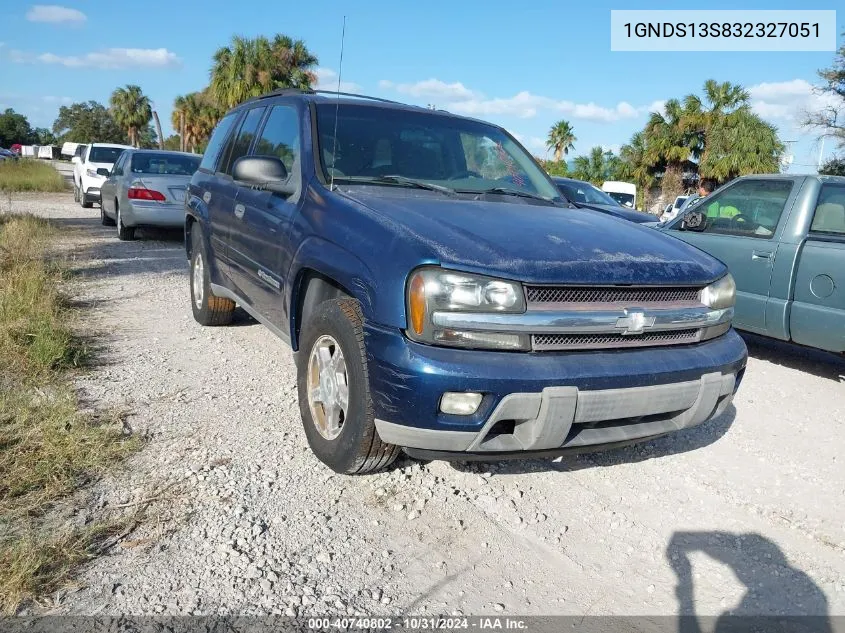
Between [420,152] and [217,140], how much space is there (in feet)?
8.00

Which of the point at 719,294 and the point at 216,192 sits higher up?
the point at 216,192

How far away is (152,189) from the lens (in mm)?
10672

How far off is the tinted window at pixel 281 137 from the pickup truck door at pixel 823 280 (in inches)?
167

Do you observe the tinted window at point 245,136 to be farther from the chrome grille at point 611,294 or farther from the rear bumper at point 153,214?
the rear bumper at point 153,214

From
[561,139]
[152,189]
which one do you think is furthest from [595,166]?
[152,189]

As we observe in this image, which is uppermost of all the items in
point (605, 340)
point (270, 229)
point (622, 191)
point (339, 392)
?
point (622, 191)

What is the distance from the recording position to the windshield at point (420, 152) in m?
3.78

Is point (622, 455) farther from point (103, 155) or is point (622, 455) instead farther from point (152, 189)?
point (103, 155)

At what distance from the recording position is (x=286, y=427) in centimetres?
390

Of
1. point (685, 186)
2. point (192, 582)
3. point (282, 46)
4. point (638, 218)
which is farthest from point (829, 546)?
point (685, 186)

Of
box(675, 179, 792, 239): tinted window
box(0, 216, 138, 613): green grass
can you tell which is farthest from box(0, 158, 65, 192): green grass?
box(675, 179, 792, 239): tinted window

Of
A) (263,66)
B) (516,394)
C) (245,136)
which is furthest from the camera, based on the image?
(263,66)

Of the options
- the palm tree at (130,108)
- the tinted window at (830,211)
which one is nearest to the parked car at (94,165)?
the tinted window at (830,211)

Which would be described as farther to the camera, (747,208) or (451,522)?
(747,208)
